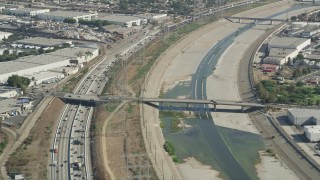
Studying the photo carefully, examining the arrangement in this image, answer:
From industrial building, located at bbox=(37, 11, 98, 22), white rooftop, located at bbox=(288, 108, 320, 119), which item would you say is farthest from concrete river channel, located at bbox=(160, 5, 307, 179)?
industrial building, located at bbox=(37, 11, 98, 22)

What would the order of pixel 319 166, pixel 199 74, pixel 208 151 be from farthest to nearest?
1. pixel 199 74
2. pixel 208 151
3. pixel 319 166

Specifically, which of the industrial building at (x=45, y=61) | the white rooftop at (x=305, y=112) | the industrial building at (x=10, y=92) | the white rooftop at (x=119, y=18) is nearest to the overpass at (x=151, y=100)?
the white rooftop at (x=305, y=112)

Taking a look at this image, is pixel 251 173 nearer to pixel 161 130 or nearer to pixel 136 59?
pixel 161 130

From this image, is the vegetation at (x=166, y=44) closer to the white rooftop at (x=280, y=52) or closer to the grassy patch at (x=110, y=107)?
the grassy patch at (x=110, y=107)

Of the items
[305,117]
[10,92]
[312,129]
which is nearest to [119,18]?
[10,92]

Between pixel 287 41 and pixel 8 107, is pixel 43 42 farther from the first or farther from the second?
pixel 287 41

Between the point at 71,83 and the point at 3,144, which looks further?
the point at 71,83

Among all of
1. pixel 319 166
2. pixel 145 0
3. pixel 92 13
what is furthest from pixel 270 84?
pixel 145 0
